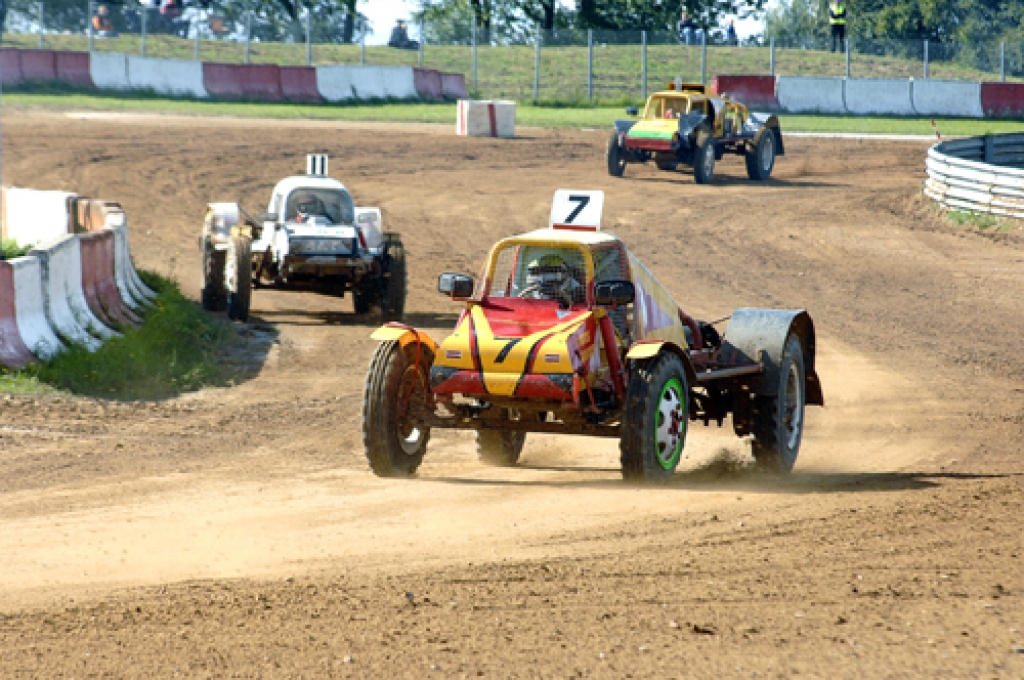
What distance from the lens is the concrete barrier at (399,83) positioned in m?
46.9

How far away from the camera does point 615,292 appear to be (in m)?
8.39

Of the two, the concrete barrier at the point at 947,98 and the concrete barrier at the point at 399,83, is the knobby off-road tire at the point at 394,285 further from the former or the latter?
the concrete barrier at the point at 947,98

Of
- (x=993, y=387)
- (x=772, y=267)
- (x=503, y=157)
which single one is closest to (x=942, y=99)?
(x=503, y=157)

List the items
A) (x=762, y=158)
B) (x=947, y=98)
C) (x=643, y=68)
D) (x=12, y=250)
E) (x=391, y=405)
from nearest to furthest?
(x=391, y=405)
(x=12, y=250)
(x=762, y=158)
(x=947, y=98)
(x=643, y=68)

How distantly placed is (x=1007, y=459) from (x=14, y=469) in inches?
260

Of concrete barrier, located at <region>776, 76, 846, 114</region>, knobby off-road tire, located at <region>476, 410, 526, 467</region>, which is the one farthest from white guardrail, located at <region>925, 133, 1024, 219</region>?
concrete barrier, located at <region>776, 76, 846, 114</region>

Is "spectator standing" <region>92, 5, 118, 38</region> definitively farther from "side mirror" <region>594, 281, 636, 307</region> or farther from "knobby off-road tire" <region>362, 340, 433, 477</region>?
"side mirror" <region>594, 281, 636, 307</region>

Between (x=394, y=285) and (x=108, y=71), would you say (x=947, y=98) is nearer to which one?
(x=108, y=71)

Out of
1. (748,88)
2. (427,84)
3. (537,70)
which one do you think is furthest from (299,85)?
(748,88)

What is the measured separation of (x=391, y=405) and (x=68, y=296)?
5.75 m

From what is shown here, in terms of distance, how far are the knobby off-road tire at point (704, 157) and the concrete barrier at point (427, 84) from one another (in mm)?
19324

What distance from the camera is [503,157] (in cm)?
3303

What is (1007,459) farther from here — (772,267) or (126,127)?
(126,127)

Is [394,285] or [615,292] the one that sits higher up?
[615,292]
